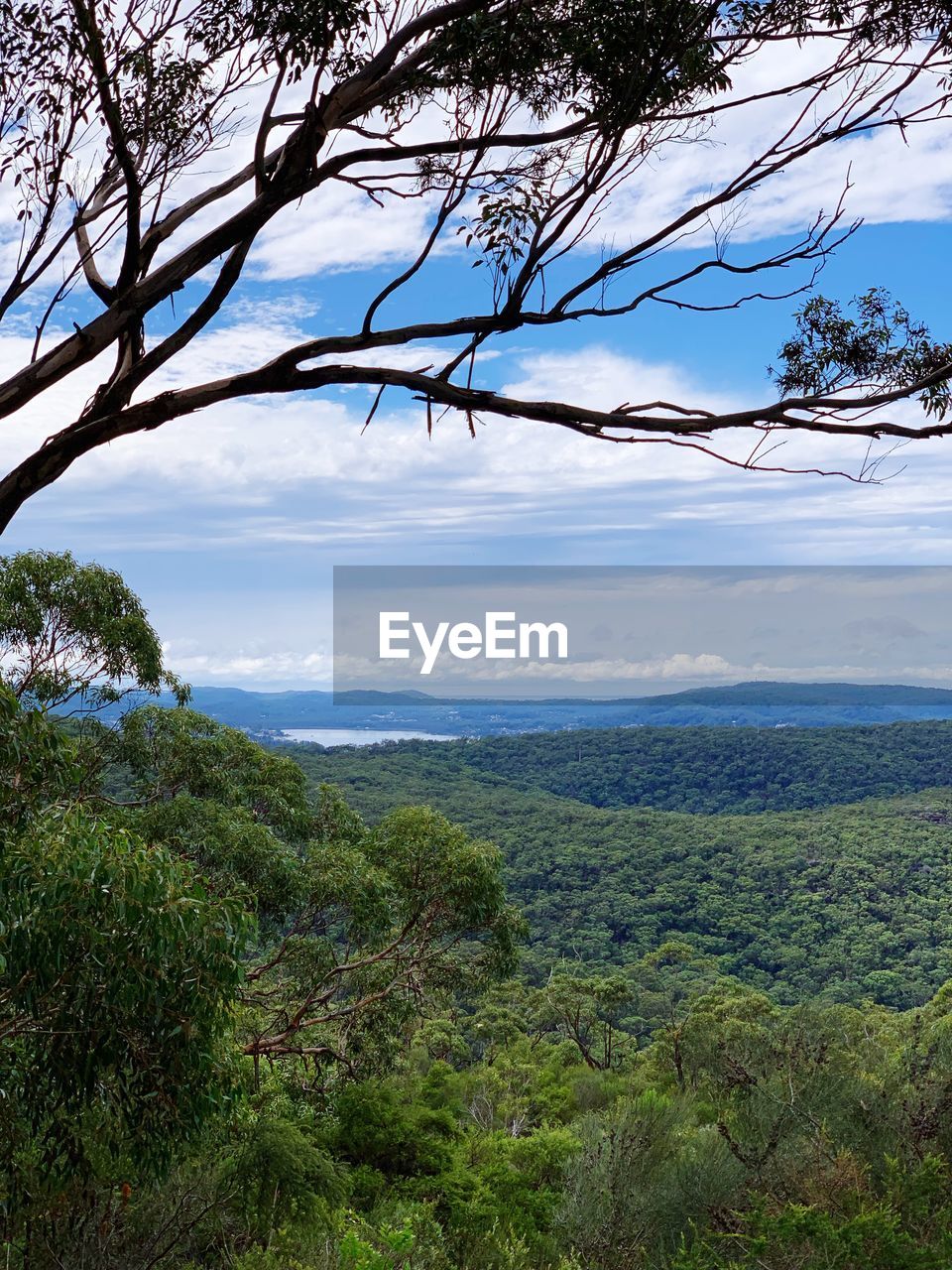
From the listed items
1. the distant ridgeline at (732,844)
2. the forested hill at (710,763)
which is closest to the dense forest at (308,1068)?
the distant ridgeline at (732,844)

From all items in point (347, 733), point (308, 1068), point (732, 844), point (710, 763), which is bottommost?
point (732, 844)

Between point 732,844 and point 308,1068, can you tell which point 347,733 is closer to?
point 732,844

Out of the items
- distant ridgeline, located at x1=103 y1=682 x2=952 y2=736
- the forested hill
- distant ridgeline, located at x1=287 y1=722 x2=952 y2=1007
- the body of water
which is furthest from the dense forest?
distant ridgeline, located at x1=103 y1=682 x2=952 y2=736

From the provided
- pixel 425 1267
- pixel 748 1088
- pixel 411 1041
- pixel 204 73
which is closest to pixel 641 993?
pixel 411 1041

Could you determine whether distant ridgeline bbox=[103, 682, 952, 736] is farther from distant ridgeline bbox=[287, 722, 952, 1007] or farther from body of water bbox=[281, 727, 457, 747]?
distant ridgeline bbox=[287, 722, 952, 1007]

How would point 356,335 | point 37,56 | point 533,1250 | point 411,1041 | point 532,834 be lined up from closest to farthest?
point 356,335 < point 37,56 < point 533,1250 < point 411,1041 < point 532,834

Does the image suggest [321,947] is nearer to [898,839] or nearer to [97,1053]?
[97,1053]

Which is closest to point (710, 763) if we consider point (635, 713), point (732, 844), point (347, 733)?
point (732, 844)
